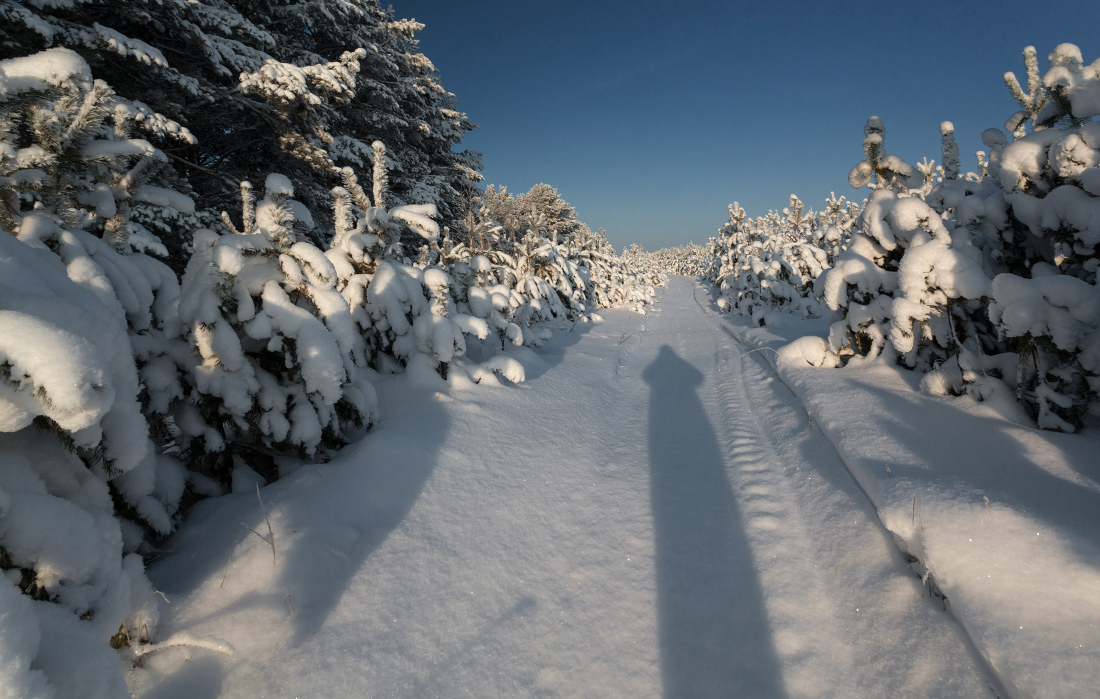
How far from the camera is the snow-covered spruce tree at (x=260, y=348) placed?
7.79 ft

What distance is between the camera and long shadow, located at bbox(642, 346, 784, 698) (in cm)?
170

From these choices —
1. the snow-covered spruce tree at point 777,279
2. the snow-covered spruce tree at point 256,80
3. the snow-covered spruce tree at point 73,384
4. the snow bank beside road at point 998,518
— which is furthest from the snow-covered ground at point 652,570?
the snow-covered spruce tree at point 777,279

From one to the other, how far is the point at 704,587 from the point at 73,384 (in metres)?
2.54

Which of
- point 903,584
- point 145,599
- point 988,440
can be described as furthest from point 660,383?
point 145,599

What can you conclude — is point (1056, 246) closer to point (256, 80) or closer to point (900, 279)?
point (900, 279)

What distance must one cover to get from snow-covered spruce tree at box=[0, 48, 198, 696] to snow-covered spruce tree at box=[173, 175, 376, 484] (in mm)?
230

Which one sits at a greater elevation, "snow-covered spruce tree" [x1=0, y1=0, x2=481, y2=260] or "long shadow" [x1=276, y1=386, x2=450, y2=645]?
"snow-covered spruce tree" [x1=0, y1=0, x2=481, y2=260]

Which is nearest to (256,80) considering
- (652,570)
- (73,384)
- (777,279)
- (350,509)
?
(350,509)

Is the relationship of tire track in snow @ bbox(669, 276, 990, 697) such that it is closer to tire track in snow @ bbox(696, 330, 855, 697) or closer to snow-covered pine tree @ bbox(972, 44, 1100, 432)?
tire track in snow @ bbox(696, 330, 855, 697)

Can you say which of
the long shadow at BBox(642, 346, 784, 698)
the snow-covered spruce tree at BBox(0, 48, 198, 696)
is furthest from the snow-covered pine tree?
the snow-covered spruce tree at BBox(0, 48, 198, 696)

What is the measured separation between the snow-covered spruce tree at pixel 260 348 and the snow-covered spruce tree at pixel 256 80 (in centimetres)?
488

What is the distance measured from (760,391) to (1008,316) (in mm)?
2520

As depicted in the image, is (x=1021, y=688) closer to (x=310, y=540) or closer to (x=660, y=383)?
(x=310, y=540)

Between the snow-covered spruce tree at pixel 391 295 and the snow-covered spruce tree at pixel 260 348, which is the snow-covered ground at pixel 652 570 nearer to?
the snow-covered spruce tree at pixel 260 348
